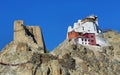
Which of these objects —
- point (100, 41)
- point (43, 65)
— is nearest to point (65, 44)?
point (100, 41)

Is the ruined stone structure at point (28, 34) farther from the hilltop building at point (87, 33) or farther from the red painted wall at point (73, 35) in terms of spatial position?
the red painted wall at point (73, 35)

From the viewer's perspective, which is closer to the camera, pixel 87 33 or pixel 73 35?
pixel 73 35

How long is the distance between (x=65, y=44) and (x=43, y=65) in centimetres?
2549

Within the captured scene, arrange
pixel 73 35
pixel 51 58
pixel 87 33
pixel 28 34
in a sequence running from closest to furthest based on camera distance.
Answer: pixel 51 58
pixel 28 34
pixel 73 35
pixel 87 33

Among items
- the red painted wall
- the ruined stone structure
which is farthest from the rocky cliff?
the red painted wall

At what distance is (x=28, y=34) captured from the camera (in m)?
154

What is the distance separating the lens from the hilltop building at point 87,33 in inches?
6609

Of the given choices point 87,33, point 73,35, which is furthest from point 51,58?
point 87,33

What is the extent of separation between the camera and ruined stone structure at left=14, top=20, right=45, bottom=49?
149875 mm

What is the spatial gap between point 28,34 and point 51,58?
45.6 ft

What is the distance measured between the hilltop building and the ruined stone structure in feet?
49.6

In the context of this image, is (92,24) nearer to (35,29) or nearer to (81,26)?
(81,26)

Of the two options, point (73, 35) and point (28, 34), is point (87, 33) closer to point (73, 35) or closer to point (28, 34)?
point (73, 35)

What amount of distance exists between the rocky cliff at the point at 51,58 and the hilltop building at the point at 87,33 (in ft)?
15.8
